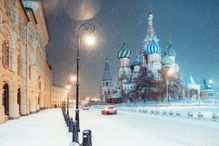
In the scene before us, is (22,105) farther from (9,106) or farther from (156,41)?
(156,41)

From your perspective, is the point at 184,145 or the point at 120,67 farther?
the point at 120,67

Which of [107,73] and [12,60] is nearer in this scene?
[12,60]

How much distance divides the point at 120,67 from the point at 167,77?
144 feet

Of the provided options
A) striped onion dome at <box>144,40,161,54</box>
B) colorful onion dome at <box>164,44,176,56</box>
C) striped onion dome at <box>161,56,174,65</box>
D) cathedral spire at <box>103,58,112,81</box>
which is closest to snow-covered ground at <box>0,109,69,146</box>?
striped onion dome at <box>144,40,161,54</box>

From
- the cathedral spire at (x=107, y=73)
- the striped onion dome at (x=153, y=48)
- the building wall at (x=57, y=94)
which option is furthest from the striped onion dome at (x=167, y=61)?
the building wall at (x=57, y=94)

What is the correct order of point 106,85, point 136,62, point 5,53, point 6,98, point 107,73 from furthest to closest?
point 107,73 → point 106,85 → point 136,62 → point 6,98 → point 5,53

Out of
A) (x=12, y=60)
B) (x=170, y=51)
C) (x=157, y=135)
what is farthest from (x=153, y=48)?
(x=157, y=135)

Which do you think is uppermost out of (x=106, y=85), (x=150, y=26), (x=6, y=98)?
(x=150, y=26)

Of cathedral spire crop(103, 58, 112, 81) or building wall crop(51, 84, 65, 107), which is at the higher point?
cathedral spire crop(103, 58, 112, 81)

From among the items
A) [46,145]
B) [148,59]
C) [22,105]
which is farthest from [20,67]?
[148,59]

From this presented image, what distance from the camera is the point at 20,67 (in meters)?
38.5

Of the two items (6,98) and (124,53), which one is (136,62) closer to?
(124,53)

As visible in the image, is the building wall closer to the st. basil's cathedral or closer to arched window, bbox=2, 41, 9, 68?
the st. basil's cathedral

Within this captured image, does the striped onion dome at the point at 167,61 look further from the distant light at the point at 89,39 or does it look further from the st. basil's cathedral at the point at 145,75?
the distant light at the point at 89,39
